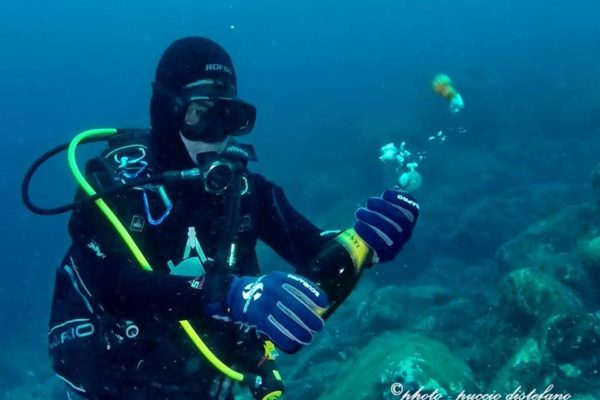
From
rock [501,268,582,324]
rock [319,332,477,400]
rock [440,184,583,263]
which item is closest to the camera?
rock [319,332,477,400]

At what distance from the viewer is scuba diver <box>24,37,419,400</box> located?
2.46 meters

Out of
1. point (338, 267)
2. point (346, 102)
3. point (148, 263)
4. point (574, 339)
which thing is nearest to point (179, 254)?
point (148, 263)

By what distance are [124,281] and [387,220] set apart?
1283mm

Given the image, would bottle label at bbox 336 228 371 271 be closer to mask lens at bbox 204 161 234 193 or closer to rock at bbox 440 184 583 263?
mask lens at bbox 204 161 234 193

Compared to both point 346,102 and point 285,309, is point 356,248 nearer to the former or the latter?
point 285,309

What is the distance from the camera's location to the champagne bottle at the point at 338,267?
257cm

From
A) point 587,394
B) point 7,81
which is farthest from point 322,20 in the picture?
point 587,394

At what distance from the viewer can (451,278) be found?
12.6m

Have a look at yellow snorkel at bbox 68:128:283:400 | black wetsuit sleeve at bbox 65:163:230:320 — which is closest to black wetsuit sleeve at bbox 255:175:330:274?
yellow snorkel at bbox 68:128:283:400

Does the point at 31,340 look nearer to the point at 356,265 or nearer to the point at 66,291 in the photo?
the point at 66,291

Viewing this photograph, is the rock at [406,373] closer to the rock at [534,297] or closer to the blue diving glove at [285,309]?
the rock at [534,297]

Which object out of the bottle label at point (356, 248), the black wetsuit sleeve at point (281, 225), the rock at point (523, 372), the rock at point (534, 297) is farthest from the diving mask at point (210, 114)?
the rock at point (534, 297)

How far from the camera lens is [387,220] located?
8.45ft

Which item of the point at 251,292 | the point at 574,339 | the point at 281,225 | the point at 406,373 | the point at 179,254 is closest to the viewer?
the point at 251,292
